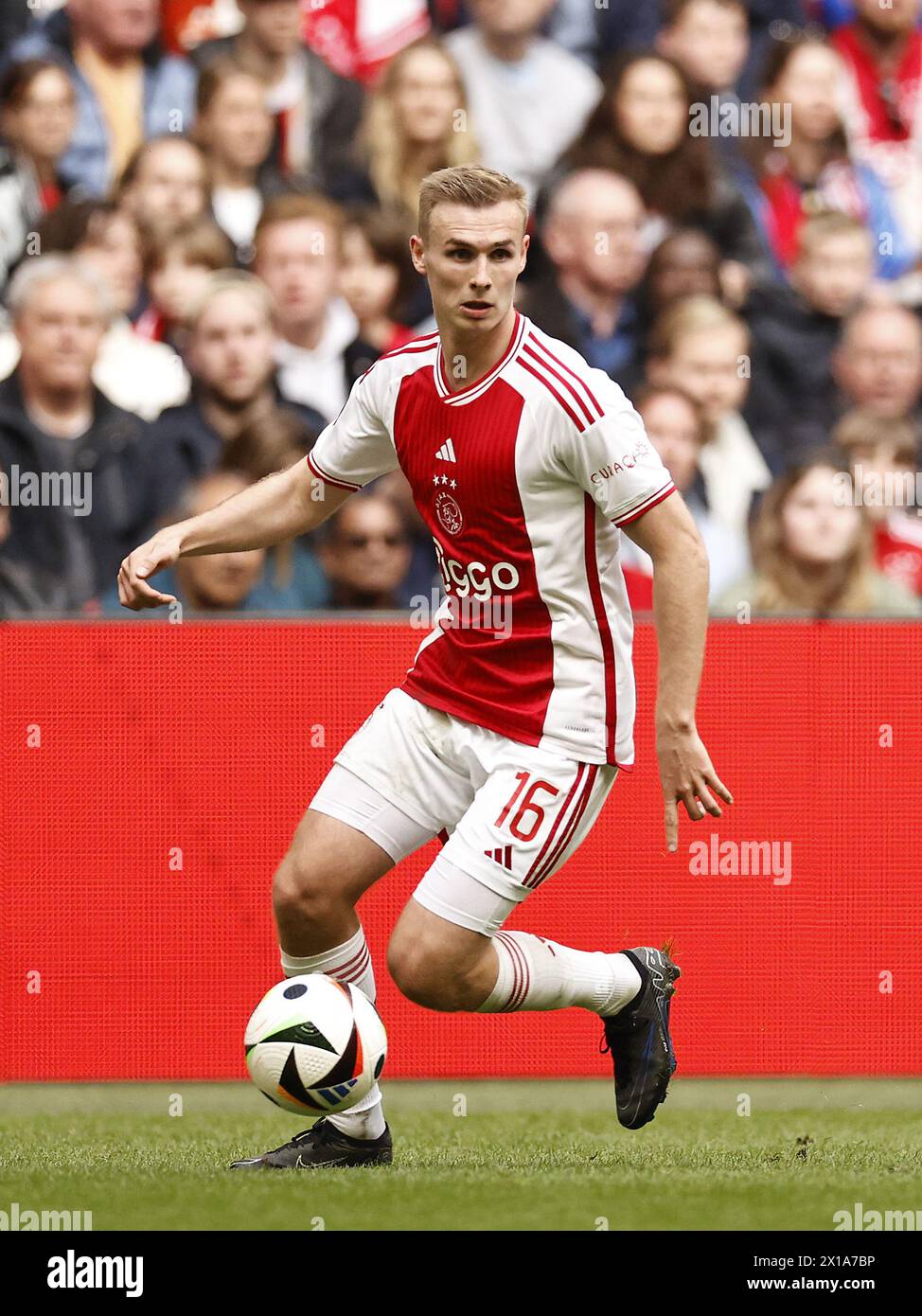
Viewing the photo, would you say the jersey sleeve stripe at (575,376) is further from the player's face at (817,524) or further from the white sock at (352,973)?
the player's face at (817,524)

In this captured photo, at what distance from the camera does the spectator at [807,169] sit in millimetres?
6641

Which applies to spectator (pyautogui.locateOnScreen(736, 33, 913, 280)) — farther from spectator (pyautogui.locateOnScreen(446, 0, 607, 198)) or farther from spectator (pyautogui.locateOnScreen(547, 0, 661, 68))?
spectator (pyautogui.locateOnScreen(446, 0, 607, 198))

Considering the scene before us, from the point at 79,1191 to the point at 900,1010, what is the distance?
2691mm

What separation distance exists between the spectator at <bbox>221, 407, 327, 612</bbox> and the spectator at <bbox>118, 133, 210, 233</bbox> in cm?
78

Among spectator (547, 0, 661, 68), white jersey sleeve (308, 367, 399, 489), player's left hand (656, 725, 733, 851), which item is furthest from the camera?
spectator (547, 0, 661, 68)

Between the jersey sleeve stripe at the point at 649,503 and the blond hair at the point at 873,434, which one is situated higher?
the blond hair at the point at 873,434

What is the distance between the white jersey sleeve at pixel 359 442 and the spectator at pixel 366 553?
1.45 metres

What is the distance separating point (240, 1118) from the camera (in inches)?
220

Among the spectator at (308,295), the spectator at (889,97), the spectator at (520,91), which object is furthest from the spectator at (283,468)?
the spectator at (889,97)

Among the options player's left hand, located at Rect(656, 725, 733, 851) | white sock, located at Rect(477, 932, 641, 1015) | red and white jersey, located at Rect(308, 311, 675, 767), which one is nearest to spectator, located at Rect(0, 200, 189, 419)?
red and white jersey, located at Rect(308, 311, 675, 767)

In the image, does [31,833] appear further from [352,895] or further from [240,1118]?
[352,895]

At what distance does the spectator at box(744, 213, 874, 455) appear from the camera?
6461 mm

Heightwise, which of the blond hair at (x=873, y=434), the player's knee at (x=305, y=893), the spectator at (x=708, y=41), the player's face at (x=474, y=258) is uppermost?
the spectator at (x=708, y=41)

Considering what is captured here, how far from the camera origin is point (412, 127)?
21.2 ft
